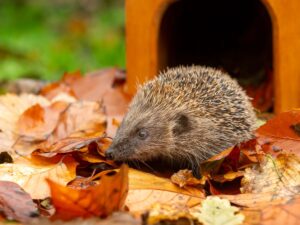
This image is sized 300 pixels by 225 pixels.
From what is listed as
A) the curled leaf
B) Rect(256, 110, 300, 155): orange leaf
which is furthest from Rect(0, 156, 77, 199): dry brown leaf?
Rect(256, 110, 300, 155): orange leaf

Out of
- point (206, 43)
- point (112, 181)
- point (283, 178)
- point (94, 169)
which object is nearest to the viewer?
point (112, 181)

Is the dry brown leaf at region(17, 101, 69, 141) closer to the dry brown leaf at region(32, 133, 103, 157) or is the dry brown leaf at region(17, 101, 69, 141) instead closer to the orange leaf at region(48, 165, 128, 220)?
the dry brown leaf at region(32, 133, 103, 157)

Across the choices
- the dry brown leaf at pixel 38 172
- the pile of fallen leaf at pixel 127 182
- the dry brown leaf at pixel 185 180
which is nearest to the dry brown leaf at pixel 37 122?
the pile of fallen leaf at pixel 127 182

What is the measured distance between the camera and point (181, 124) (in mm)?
4676

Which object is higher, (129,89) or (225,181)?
(129,89)

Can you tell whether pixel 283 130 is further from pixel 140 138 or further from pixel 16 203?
pixel 16 203

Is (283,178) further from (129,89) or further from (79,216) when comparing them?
(129,89)

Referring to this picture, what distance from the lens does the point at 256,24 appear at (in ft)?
24.5

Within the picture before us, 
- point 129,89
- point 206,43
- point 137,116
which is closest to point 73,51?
point 206,43

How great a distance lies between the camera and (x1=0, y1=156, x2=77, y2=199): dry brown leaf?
3.90 m

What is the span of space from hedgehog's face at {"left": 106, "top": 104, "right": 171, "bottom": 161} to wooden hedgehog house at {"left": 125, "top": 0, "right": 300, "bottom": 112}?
4.65ft

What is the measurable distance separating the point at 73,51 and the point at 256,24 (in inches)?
200

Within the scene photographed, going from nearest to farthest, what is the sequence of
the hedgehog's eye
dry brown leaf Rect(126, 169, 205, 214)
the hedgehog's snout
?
dry brown leaf Rect(126, 169, 205, 214) → the hedgehog's snout → the hedgehog's eye

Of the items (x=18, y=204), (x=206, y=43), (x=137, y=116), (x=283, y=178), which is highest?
(x=206, y=43)
